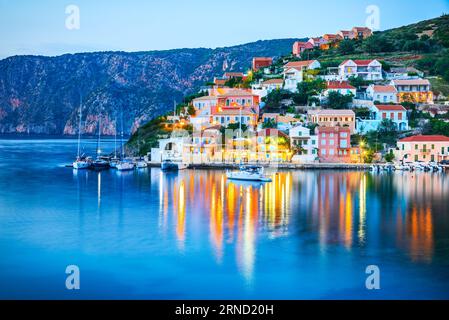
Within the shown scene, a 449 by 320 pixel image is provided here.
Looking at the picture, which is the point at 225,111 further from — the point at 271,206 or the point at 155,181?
the point at 271,206

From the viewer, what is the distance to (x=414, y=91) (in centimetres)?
2277

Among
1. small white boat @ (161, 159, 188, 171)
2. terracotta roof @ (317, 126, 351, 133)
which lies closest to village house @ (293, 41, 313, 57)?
terracotta roof @ (317, 126, 351, 133)

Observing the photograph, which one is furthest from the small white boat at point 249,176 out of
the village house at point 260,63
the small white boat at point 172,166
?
the village house at point 260,63

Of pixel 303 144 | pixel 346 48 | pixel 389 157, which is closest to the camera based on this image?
pixel 389 157

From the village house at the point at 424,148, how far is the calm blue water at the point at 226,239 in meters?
3.89

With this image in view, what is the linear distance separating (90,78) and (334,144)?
55938 mm

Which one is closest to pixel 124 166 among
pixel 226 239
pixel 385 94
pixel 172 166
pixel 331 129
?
pixel 172 166

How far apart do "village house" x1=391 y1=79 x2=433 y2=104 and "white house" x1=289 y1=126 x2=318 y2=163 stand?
5113mm

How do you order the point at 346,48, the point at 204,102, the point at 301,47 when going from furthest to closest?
the point at 301,47
the point at 346,48
the point at 204,102

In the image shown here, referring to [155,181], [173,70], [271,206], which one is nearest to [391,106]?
[155,181]

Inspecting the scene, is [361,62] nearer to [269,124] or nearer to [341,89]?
[341,89]

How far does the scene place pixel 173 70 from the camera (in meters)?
71.1

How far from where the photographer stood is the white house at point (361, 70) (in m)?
24.5

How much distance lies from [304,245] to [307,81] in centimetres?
1603
